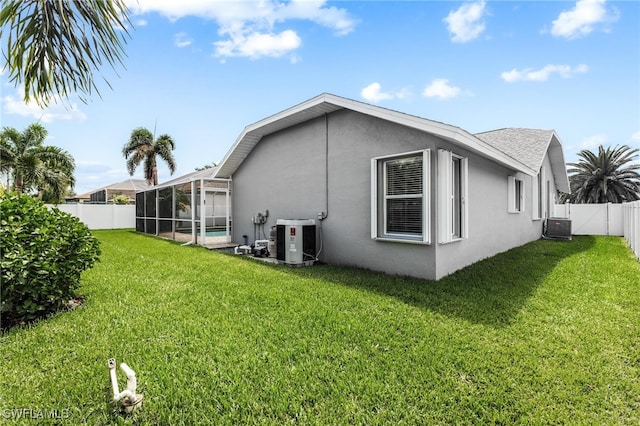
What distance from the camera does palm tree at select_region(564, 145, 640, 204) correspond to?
Answer: 19656 millimetres

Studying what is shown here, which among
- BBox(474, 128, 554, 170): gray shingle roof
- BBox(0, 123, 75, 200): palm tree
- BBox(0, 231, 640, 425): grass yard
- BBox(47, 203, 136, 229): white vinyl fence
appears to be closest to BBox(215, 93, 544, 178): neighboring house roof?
BBox(474, 128, 554, 170): gray shingle roof

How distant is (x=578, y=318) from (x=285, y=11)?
6.73m

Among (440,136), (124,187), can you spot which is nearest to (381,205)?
(440,136)

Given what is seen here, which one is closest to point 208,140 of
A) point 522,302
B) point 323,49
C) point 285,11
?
point 323,49

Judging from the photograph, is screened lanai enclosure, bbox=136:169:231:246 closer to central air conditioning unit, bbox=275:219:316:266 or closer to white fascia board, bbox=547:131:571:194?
central air conditioning unit, bbox=275:219:316:266

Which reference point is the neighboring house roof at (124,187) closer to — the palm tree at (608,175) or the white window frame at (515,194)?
the white window frame at (515,194)

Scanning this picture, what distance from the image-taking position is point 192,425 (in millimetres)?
2129

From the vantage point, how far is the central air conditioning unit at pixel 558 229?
1241 cm

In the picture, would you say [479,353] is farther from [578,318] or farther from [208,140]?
[208,140]

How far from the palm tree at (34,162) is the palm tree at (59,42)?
16657 mm

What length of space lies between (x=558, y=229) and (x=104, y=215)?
2596cm

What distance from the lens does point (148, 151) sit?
82.1ft

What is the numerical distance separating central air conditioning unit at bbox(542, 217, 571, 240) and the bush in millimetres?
14925

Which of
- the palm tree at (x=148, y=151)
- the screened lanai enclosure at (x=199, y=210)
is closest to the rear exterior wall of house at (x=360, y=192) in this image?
the screened lanai enclosure at (x=199, y=210)
